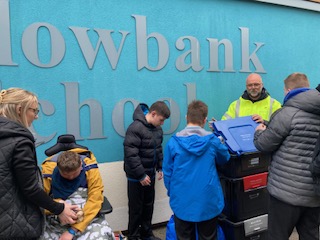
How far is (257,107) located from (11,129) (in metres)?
2.74

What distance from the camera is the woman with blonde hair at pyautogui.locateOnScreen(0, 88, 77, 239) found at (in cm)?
164

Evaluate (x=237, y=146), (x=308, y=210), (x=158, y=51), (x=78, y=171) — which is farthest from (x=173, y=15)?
(x=308, y=210)

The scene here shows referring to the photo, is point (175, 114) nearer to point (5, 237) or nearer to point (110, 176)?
point (110, 176)

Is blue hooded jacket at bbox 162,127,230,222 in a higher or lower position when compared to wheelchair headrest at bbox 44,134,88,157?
lower

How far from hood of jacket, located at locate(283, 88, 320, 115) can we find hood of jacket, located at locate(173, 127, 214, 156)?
69 cm

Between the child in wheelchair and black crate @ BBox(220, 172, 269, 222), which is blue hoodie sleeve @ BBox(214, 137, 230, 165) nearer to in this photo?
black crate @ BBox(220, 172, 269, 222)

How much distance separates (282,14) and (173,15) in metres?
1.94

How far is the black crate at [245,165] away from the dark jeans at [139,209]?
0.92 metres

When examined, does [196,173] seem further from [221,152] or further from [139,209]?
[139,209]

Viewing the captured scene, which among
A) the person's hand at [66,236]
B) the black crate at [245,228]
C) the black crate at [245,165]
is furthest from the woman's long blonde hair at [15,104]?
the black crate at [245,228]

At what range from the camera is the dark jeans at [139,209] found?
3.28 m

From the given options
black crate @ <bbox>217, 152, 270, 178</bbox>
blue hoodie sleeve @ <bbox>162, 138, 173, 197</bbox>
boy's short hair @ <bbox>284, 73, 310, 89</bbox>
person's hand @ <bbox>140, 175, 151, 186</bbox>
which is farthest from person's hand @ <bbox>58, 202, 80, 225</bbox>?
boy's short hair @ <bbox>284, 73, 310, 89</bbox>

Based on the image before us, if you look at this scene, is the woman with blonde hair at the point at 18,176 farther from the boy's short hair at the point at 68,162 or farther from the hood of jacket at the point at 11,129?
the boy's short hair at the point at 68,162

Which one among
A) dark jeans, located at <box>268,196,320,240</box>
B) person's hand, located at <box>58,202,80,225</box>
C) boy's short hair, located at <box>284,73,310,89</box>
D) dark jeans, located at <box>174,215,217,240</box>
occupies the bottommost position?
dark jeans, located at <box>174,215,217,240</box>
